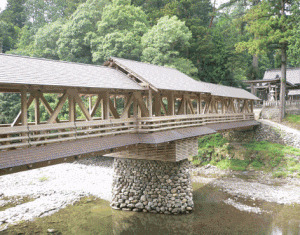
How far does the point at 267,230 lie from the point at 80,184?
14.7 metres

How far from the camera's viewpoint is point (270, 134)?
26078 mm

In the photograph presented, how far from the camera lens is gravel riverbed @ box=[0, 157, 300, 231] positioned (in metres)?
16.0

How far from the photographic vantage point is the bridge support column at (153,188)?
14453 millimetres

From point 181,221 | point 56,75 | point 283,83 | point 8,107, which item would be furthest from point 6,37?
point 181,221

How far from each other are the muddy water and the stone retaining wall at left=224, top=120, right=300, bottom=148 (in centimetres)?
1088

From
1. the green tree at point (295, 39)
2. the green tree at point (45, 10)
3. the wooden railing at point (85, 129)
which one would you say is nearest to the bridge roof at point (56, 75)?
the wooden railing at point (85, 129)

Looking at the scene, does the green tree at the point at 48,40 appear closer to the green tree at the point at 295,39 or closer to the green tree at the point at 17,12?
the green tree at the point at 17,12

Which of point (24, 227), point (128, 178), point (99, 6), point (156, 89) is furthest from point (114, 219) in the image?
point (99, 6)

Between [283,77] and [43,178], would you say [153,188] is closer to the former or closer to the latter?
[43,178]

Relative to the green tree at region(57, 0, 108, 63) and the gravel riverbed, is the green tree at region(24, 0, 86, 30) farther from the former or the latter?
the gravel riverbed

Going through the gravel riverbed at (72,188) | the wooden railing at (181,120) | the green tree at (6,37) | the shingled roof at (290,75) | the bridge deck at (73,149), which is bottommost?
the gravel riverbed at (72,188)

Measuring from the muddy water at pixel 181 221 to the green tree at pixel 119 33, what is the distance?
19.0m

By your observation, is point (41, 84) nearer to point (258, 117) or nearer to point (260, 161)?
point (260, 161)

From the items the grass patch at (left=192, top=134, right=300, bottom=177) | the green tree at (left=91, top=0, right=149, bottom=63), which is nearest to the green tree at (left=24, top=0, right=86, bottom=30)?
the green tree at (left=91, top=0, right=149, bottom=63)
